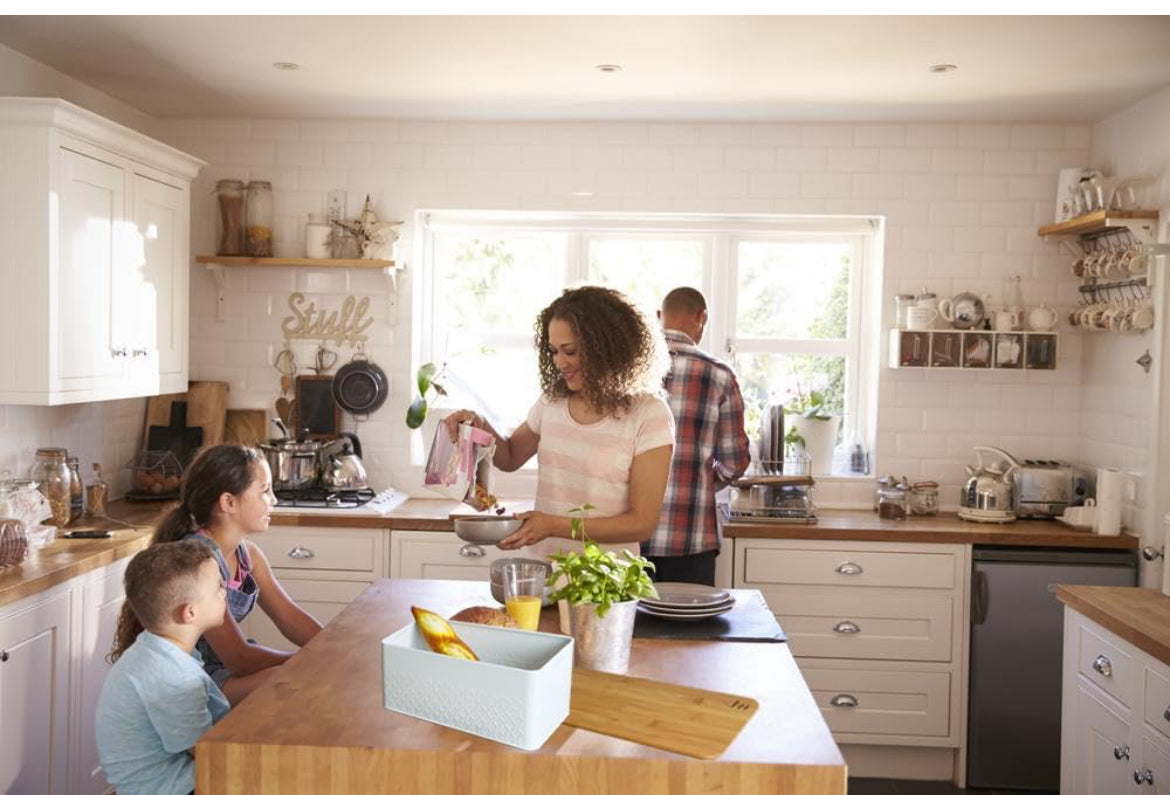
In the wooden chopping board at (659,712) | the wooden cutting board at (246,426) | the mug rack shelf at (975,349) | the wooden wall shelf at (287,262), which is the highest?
the wooden wall shelf at (287,262)

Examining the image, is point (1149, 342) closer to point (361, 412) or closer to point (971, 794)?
point (971, 794)

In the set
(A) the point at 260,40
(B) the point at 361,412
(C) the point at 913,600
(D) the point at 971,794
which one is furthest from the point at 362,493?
(D) the point at 971,794

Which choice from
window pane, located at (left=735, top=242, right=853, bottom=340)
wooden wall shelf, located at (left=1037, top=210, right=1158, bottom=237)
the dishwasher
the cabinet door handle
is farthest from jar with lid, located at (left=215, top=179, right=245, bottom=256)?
the cabinet door handle

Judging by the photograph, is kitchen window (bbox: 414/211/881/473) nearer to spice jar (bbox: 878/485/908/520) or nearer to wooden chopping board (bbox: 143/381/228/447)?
spice jar (bbox: 878/485/908/520)

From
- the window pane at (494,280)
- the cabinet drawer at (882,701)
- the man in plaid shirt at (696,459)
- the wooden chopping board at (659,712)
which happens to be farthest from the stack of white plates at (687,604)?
the window pane at (494,280)

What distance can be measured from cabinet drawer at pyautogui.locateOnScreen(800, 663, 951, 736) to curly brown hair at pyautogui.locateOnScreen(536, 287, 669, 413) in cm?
195

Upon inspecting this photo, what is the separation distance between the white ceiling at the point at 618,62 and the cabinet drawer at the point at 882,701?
2.21 m

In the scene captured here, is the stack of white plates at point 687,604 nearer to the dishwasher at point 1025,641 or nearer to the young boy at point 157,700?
the young boy at point 157,700

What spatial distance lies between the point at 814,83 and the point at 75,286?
2616 millimetres

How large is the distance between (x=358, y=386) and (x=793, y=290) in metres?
1.97

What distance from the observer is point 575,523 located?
2.46m

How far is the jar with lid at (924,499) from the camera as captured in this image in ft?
15.6

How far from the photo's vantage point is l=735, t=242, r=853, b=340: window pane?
5137 mm

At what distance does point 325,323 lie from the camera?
504 centimetres
